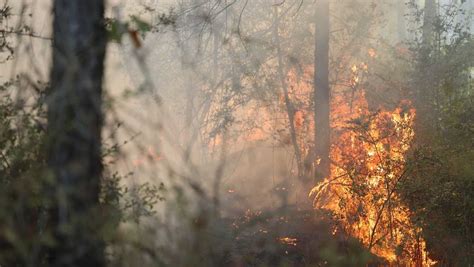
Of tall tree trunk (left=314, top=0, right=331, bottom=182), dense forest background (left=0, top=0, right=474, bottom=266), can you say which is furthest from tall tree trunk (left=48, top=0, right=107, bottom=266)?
tall tree trunk (left=314, top=0, right=331, bottom=182)

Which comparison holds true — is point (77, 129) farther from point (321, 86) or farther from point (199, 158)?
point (199, 158)

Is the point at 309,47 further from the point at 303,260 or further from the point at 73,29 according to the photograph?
the point at 73,29

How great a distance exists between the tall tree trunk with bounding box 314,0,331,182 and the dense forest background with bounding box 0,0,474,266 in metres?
0.03

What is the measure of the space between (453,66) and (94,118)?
1618 cm

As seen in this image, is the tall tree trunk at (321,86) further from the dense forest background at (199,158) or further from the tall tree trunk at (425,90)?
the tall tree trunk at (425,90)

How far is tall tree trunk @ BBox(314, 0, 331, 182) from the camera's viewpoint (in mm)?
17094

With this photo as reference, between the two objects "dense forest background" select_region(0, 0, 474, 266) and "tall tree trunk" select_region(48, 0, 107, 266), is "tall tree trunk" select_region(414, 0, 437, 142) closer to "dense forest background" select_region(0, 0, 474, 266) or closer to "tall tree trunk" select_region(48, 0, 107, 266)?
"dense forest background" select_region(0, 0, 474, 266)

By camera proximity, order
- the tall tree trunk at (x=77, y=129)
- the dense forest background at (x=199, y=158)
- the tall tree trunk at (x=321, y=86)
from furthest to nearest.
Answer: the tall tree trunk at (x=321, y=86) → the tall tree trunk at (x=77, y=129) → the dense forest background at (x=199, y=158)

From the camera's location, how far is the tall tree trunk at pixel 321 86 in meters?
17.1

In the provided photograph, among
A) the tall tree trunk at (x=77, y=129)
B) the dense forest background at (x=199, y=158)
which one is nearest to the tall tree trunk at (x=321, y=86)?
the dense forest background at (x=199, y=158)

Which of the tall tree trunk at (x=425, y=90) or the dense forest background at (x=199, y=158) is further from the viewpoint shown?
the tall tree trunk at (x=425, y=90)

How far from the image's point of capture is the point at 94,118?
4.33m

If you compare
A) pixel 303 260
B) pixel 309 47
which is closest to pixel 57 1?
pixel 303 260

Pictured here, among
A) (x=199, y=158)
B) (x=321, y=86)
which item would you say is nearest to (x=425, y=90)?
(x=321, y=86)
